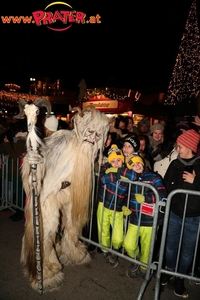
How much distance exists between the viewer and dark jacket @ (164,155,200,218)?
2.54m

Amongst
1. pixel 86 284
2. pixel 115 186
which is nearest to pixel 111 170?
pixel 115 186

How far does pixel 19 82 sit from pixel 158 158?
26.2m

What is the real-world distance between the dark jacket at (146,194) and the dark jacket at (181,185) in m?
0.14

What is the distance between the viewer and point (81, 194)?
8.64 ft

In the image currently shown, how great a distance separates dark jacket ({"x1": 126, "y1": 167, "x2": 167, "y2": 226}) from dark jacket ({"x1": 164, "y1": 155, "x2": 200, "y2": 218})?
142mm

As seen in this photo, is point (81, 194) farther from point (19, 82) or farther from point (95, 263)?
point (19, 82)

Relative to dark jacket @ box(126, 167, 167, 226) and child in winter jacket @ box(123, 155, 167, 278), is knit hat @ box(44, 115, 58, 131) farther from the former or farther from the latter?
dark jacket @ box(126, 167, 167, 226)

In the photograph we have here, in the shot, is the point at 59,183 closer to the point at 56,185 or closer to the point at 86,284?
the point at 56,185

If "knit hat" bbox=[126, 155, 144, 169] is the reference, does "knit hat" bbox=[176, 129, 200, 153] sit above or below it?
above

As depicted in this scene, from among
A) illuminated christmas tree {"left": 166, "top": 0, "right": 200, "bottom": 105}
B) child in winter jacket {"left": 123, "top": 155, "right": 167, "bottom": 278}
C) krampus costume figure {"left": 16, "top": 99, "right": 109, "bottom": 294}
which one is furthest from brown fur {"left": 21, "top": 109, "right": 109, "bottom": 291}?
illuminated christmas tree {"left": 166, "top": 0, "right": 200, "bottom": 105}

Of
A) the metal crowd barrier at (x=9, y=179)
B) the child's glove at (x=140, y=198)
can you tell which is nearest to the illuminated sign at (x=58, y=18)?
the metal crowd barrier at (x=9, y=179)

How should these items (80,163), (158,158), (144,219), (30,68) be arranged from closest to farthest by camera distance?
1. (80,163)
2. (144,219)
3. (158,158)
4. (30,68)

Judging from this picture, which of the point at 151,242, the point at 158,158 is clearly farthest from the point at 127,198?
the point at 158,158

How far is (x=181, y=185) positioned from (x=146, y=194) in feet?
1.48
